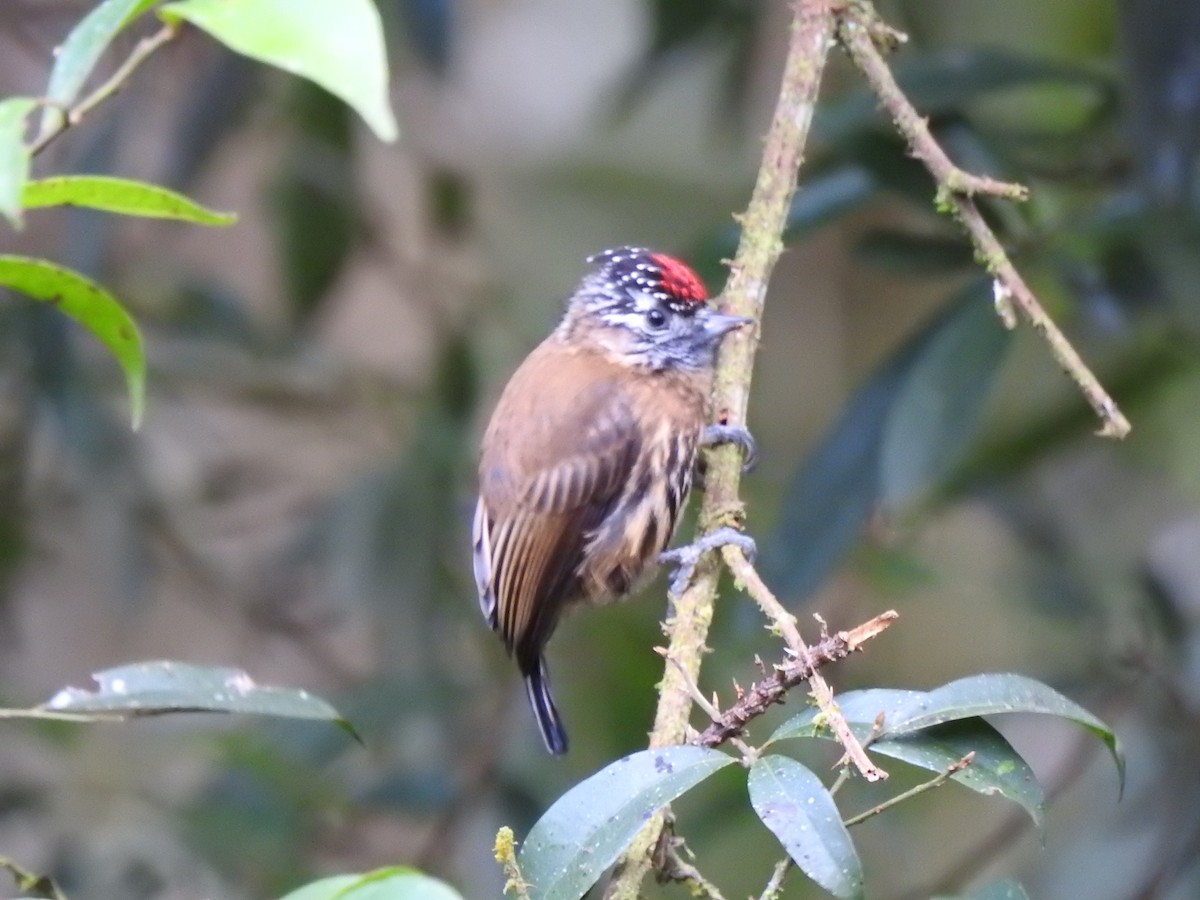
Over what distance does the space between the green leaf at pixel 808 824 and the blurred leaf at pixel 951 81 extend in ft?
5.78

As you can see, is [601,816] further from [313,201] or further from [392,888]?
[313,201]

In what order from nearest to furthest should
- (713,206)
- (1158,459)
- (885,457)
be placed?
1. (885,457)
2. (1158,459)
3. (713,206)

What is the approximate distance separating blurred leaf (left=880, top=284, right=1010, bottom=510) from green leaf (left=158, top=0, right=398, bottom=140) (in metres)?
1.70

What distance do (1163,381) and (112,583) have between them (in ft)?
8.38

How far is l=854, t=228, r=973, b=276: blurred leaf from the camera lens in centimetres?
314

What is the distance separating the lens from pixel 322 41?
112 centimetres

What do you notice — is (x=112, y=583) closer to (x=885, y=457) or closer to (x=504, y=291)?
(x=504, y=291)

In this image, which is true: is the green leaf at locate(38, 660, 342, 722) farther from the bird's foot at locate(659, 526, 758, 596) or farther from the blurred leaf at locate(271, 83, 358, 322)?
the blurred leaf at locate(271, 83, 358, 322)

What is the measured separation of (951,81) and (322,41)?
219cm

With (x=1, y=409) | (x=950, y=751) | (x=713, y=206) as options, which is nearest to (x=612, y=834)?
(x=950, y=751)

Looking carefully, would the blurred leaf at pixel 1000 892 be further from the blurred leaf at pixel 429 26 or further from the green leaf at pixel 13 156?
the blurred leaf at pixel 429 26

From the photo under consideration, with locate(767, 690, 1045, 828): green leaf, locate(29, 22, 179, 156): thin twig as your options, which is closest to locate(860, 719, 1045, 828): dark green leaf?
locate(767, 690, 1045, 828): green leaf

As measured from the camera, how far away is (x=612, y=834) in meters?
1.46

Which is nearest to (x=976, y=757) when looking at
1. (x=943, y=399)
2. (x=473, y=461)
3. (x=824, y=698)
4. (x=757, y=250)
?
(x=824, y=698)
